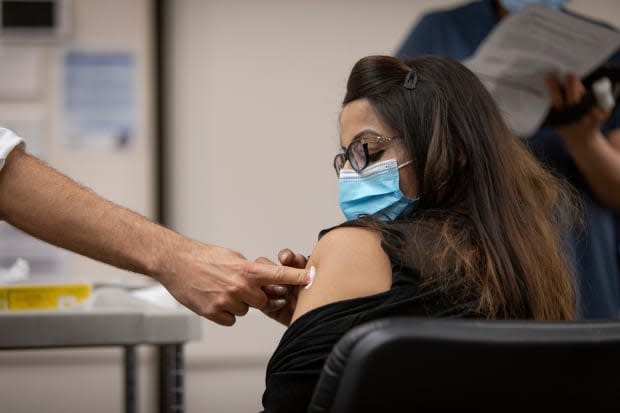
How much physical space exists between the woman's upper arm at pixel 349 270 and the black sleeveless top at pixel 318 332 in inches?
0.7

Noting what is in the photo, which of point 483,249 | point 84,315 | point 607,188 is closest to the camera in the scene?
point 483,249

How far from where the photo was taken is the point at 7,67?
299cm

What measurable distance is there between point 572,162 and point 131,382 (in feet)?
3.51

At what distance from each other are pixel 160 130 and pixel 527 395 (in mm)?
2399

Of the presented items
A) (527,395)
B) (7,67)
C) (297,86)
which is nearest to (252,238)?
(297,86)

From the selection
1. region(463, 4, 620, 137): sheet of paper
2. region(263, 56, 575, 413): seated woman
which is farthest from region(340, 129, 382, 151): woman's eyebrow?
region(463, 4, 620, 137): sheet of paper

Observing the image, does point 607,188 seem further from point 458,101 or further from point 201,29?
point 201,29

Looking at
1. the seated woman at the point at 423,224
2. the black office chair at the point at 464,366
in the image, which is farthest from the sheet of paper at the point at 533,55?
the black office chair at the point at 464,366

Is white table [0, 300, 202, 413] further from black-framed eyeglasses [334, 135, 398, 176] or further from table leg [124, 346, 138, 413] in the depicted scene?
black-framed eyeglasses [334, 135, 398, 176]

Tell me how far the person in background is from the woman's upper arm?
0.23 meters

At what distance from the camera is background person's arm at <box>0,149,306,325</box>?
51.1 inches

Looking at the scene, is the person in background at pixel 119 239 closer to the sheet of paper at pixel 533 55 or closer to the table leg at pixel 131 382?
the table leg at pixel 131 382

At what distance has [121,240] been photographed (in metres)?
1.30

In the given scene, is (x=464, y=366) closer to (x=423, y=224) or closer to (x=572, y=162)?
(x=423, y=224)
